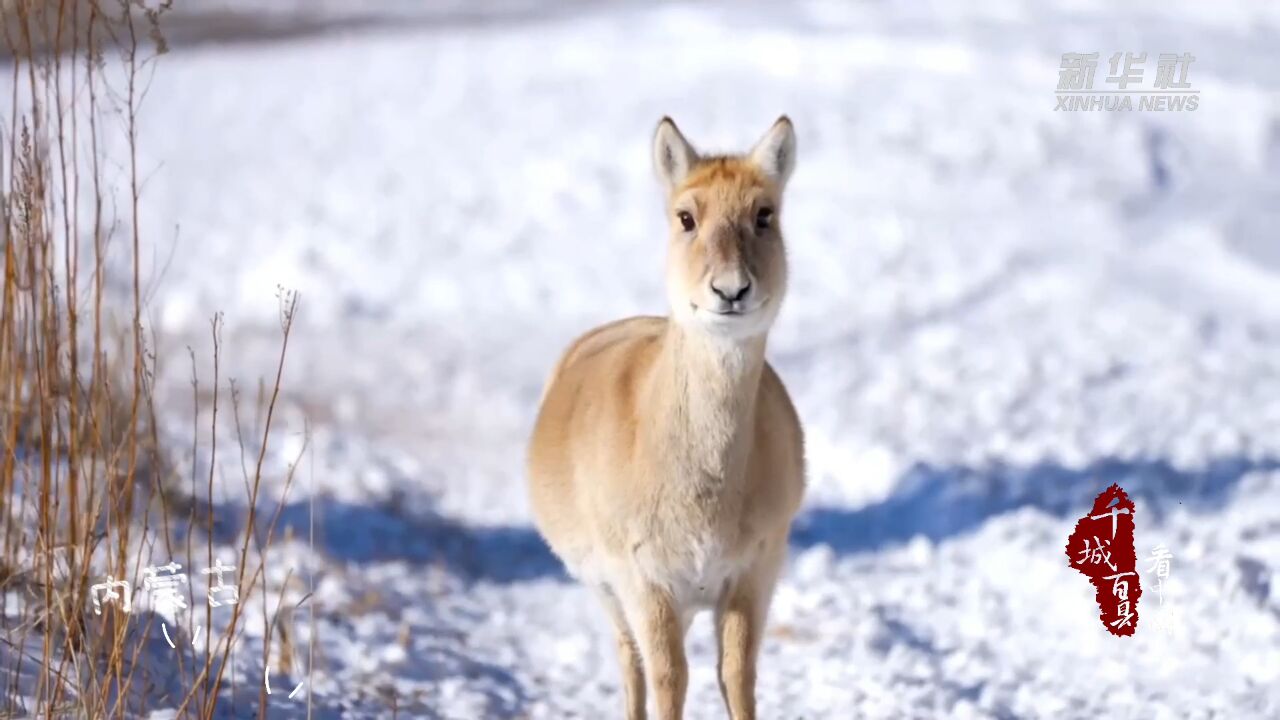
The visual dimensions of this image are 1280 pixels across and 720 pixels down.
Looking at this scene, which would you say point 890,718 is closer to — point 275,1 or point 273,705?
point 273,705

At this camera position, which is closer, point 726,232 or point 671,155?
point 726,232

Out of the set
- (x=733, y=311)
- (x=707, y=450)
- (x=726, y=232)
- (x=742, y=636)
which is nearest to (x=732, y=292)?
(x=733, y=311)

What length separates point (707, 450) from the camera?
15.2 feet

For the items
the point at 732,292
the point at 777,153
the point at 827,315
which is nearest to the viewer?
the point at 732,292

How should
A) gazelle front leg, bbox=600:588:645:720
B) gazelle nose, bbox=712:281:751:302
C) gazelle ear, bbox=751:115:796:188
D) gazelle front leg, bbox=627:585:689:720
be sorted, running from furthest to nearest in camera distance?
gazelle front leg, bbox=600:588:645:720, gazelle ear, bbox=751:115:796:188, gazelle front leg, bbox=627:585:689:720, gazelle nose, bbox=712:281:751:302

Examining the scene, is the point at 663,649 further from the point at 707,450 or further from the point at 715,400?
the point at 715,400

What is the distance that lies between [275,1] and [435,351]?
49.2 feet

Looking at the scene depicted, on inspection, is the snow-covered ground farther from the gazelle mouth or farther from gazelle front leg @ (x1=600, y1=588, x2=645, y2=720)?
the gazelle mouth

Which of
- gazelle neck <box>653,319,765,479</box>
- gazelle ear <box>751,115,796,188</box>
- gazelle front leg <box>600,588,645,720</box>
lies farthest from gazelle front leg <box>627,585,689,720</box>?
gazelle ear <box>751,115,796,188</box>

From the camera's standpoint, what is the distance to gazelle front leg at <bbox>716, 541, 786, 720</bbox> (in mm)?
4676

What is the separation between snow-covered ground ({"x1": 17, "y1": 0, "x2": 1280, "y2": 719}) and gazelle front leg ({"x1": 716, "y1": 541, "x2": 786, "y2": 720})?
3.94 ft

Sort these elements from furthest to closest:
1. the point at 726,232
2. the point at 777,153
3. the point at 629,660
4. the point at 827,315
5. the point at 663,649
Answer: the point at 827,315, the point at 629,660, the point at 777,153, the point at 663,649, the point at 726,232

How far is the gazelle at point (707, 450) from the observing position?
14.9 feet

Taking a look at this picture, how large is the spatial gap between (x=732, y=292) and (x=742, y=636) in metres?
1.12
